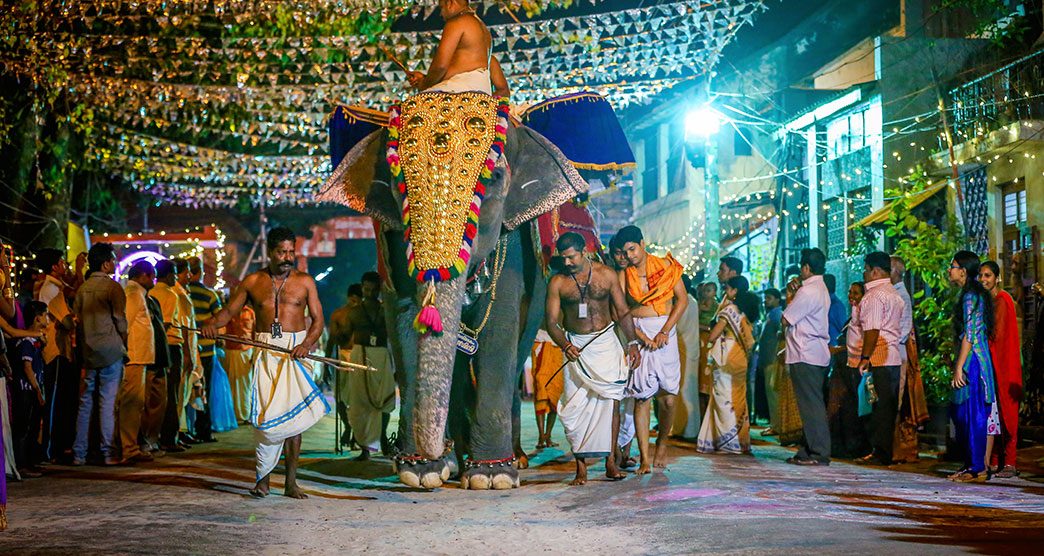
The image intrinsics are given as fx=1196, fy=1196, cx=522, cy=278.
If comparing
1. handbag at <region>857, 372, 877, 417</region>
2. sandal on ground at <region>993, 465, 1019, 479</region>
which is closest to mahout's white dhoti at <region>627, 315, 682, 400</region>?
handbag at <region>857, 372, 877, 417</region>

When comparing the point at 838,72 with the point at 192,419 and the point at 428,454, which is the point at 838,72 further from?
the point at 428,454

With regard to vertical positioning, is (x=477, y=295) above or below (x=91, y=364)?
above

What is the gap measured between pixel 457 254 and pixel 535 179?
1177 millimetres

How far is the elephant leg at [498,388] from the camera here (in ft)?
26.0

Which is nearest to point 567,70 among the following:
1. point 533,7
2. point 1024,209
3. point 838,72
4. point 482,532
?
point 533,7

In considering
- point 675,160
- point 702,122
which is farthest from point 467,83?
point 675,160

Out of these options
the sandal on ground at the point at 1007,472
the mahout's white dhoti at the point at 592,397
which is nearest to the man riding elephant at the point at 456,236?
the mahout's white dhoti at the point at 592,397

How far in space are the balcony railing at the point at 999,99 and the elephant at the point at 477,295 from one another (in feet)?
25.5

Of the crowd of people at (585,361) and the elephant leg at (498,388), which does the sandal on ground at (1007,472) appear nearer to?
the crowd of people at (585,361)

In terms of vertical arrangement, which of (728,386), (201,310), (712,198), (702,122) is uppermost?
(702,122)

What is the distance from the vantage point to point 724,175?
27.1 metres

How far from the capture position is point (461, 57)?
317 inches

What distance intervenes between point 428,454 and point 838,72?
56.3 feet

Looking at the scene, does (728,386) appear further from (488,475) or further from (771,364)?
(488,475)
